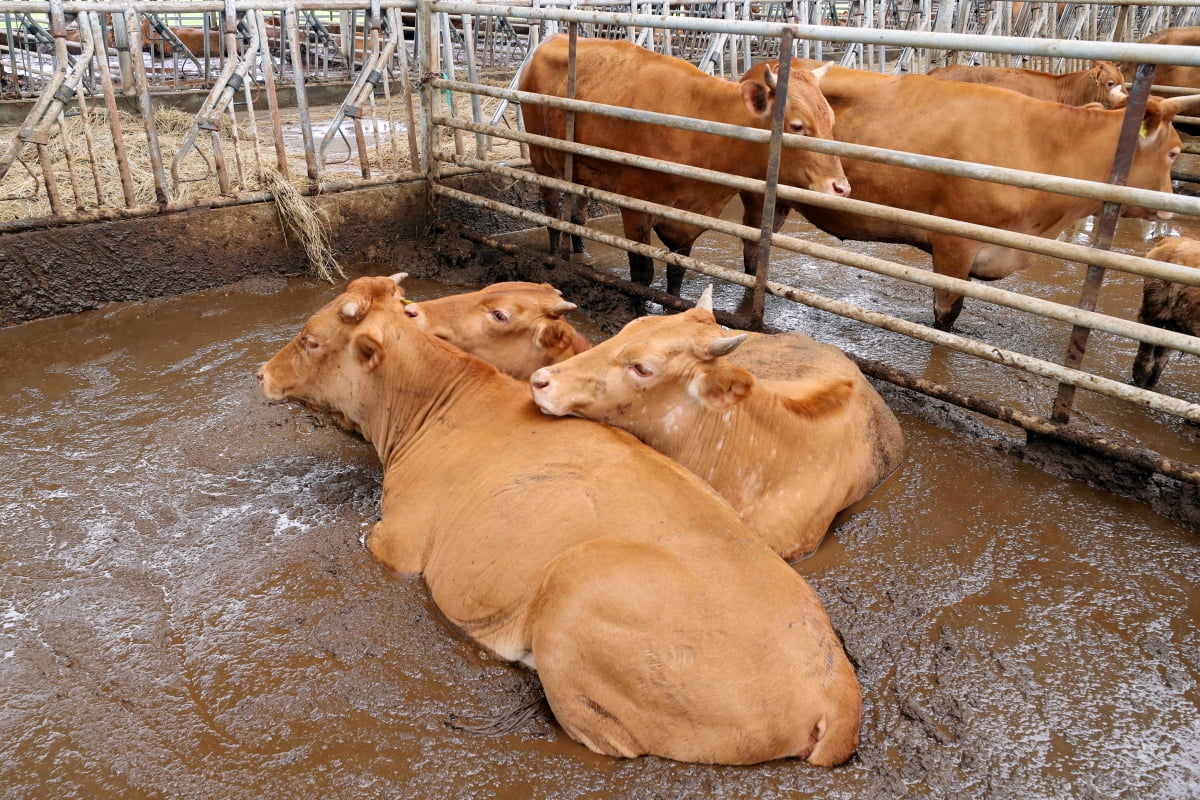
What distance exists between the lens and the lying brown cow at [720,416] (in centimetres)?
399

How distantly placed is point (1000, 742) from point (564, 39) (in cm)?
661

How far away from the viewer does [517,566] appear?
3.39m

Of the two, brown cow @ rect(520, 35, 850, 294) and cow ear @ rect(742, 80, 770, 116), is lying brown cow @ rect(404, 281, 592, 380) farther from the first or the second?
cow ear @ rect(742, 80, 770, 116)

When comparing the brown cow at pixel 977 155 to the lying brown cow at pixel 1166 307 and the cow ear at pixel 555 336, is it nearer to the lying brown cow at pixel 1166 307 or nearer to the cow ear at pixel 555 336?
the lying brown cow at pixel 1166 307

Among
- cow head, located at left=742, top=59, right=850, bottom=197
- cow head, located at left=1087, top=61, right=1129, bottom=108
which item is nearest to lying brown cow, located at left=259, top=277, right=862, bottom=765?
cow head, located at left=742, top=59, right=850, bottom=197

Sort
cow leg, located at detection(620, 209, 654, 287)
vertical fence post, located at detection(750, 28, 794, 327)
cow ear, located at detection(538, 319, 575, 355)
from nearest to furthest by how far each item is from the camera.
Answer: cow ear, located at detection(538, 319, 575, 355) → vertical fence post, located at detection(750, 28, 794, 327) → cow leg, located at detection(620, 209, 654, 287)

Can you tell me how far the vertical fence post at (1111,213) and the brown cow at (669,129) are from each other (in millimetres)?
2010

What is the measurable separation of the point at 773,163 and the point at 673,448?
2.20m

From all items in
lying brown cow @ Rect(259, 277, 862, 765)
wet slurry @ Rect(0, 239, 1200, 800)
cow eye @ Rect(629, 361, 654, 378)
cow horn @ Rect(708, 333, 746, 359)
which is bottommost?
wet slurry @ Rect(0, 239, 1200, 800)

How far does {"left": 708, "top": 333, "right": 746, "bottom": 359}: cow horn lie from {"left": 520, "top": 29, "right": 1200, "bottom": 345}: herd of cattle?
257cm

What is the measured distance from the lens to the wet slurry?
304cm

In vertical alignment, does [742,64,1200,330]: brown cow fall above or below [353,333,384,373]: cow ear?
above

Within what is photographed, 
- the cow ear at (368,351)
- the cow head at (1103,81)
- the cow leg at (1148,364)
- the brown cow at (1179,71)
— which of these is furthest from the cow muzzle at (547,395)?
the brown cow at (1179,71)

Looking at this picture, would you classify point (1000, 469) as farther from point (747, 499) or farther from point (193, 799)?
point (193, 799)
